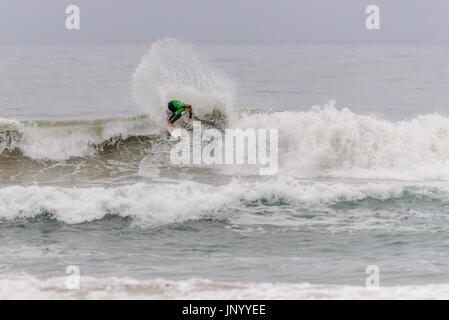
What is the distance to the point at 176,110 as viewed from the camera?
1822 centimetres

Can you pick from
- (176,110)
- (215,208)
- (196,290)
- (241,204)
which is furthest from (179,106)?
(196,290)

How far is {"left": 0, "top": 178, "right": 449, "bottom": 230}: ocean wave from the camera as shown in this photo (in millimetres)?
11031

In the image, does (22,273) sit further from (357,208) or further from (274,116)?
(274,116)

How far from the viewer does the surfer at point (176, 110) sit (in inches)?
711

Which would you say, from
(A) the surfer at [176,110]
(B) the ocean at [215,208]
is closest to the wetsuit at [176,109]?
(A) the surfer at [176,110]

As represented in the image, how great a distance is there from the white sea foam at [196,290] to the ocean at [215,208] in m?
0.02

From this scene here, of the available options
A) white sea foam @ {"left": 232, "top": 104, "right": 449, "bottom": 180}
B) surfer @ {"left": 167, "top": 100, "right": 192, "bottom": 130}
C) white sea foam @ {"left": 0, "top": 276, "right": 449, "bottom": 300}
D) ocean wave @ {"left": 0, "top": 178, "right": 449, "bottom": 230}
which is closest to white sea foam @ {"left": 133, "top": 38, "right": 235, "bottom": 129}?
surfer @ {"left": 167, "top": 100, "right": 192, "bottom": 130}

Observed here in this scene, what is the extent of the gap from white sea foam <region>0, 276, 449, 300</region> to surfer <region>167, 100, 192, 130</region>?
37.1 ft

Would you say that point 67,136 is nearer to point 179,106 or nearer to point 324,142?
point 179,106

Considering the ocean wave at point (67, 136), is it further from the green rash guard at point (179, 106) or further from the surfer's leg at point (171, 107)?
the surfer's leg at point (171, 107)

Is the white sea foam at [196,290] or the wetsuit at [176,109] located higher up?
the wetsuit at [176,109]

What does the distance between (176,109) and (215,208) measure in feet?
23.4

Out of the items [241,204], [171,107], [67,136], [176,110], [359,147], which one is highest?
[171,107]

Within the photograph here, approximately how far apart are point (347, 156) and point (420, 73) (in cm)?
3874
